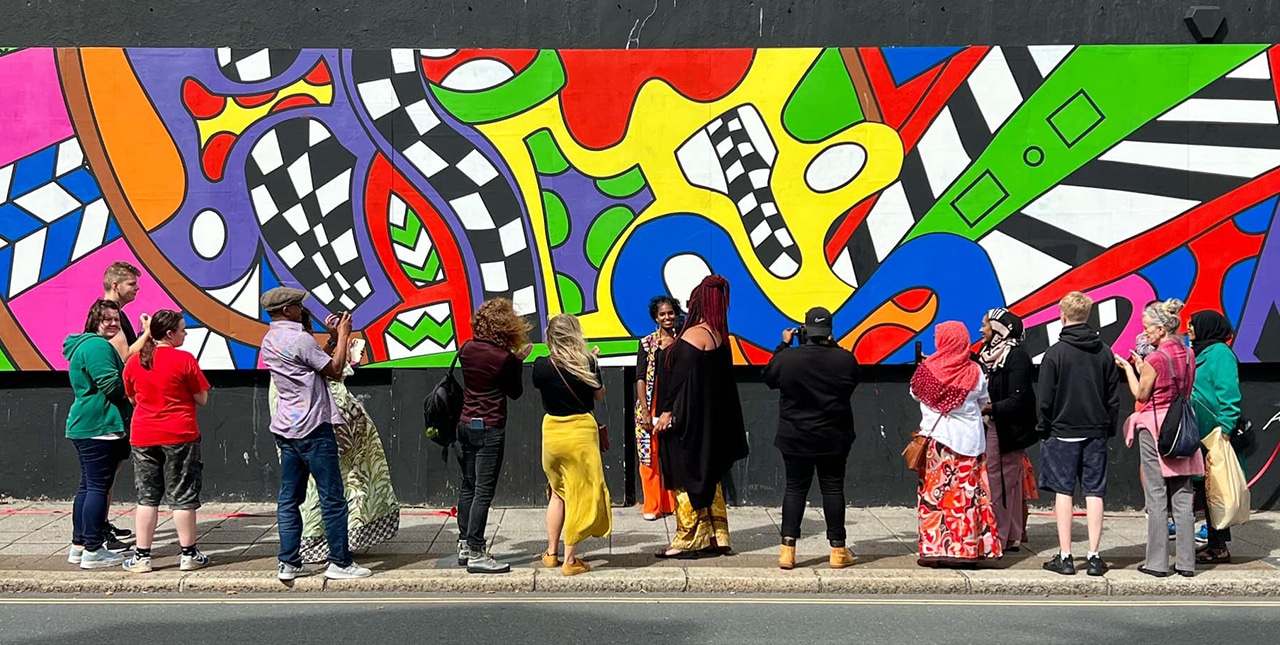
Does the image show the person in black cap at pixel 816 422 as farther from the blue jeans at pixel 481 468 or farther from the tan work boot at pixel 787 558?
the blue jeans at pixel 481 468

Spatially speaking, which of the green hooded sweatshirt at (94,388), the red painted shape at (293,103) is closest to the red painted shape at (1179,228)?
the red painted shape at (293,103)

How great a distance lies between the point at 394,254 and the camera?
9.75m

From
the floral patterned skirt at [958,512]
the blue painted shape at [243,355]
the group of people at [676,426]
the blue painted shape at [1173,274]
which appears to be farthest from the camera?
the blue painted shape at [243,355]

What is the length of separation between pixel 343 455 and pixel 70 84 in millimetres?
4836

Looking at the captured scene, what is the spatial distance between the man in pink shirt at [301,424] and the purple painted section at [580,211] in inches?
123

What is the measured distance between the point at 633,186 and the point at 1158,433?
474 cm

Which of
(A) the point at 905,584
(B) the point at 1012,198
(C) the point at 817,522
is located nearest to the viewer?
(A) the point at 905,584

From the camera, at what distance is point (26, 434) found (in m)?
9.91

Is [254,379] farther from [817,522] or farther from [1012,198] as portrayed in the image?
[1012,198]

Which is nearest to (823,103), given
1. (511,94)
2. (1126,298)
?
(511,94)

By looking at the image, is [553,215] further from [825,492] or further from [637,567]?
[825,492]

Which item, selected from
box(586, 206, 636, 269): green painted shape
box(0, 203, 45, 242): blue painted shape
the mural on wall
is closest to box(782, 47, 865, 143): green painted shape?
the mural on wall

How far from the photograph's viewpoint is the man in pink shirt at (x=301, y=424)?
22.6ft

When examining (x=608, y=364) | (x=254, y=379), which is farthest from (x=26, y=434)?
(x=608, y=364)
